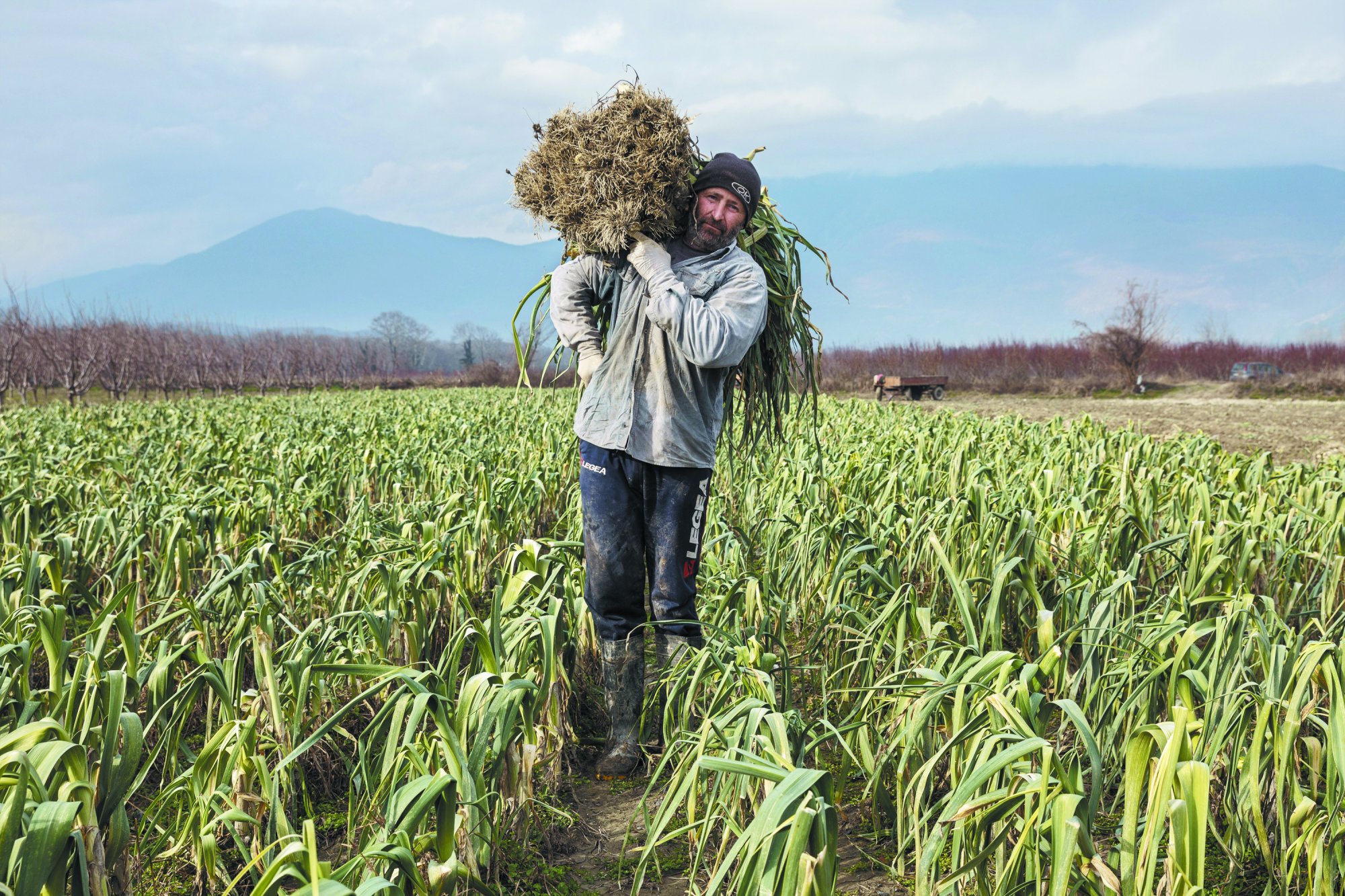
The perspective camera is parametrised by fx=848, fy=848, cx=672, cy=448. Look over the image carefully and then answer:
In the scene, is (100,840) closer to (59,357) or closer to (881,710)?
(881,710)

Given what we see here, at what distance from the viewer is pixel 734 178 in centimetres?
250

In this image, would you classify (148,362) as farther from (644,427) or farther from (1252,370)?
(1252,370)

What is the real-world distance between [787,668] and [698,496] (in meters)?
0.71

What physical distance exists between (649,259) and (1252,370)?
36.4m

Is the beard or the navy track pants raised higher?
the beard

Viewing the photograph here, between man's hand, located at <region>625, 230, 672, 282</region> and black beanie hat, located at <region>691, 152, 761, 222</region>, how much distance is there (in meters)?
0.26

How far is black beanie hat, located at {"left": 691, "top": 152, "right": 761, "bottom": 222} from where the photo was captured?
98.3 inches

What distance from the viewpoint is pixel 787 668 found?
2072 millimetres

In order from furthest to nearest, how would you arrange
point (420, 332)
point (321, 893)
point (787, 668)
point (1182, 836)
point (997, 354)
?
1. point (420, 332)
2. point (997, 354)
3. point (787, 668)
4. point (1182, 836)
5. point (321, 893)

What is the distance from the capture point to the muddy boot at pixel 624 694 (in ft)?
8.66

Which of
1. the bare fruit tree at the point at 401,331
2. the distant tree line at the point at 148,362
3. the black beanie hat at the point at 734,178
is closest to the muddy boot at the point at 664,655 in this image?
the black beanie hat at the point at 734,178

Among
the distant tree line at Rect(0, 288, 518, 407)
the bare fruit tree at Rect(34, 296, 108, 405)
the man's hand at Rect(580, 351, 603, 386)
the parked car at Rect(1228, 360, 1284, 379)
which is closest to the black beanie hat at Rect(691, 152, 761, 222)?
the man's hand at Rect(580, 351, 603, 386)

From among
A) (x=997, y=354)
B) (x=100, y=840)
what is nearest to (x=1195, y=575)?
(x=100, y=840)

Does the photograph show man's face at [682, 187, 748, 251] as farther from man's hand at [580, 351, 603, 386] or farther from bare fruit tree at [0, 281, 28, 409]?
bare fruit tree at [0, 281, 28, 409]
